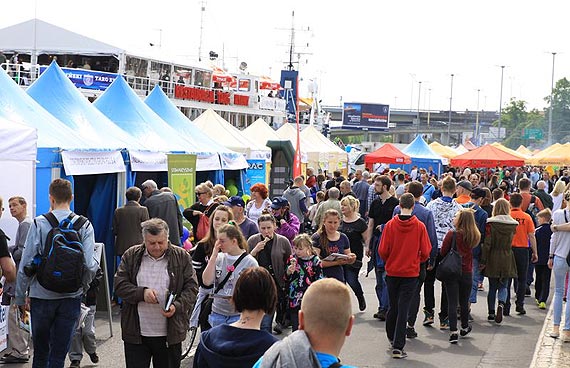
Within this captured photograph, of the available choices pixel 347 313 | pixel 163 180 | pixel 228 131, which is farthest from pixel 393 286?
pixel 228 131

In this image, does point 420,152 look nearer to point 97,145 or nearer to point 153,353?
point 97,145

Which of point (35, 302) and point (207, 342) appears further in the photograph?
point (35, 302)

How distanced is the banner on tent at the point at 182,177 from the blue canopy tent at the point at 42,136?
292 cm

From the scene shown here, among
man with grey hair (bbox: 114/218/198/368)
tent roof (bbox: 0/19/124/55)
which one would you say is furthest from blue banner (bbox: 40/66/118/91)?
man with grey hair (bbox: 114/218/198/368)

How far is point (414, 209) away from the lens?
10.7m

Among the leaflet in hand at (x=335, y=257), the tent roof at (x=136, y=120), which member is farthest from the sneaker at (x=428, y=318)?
the tent roof at (x=136, y=120)

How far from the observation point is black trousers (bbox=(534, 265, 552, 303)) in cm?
1350

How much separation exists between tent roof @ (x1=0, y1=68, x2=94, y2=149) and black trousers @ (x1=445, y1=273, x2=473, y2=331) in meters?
4.98

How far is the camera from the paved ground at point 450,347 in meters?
9.45

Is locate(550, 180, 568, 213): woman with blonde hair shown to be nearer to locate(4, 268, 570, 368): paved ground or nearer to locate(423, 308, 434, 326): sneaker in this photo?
locate(4, 268, 570, 368): paved ground

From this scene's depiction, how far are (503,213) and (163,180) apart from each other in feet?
22.5

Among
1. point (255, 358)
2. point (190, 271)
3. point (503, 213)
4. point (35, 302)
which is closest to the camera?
point (255, 358)

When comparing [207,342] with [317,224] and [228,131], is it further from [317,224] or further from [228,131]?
[228,131]

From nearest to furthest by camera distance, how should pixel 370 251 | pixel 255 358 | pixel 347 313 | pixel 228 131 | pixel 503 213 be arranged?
1. pixel 347 313
2. pixel 255 358
3. pixel 503 213
4. pixel 370 251
5. pixel 228 131
